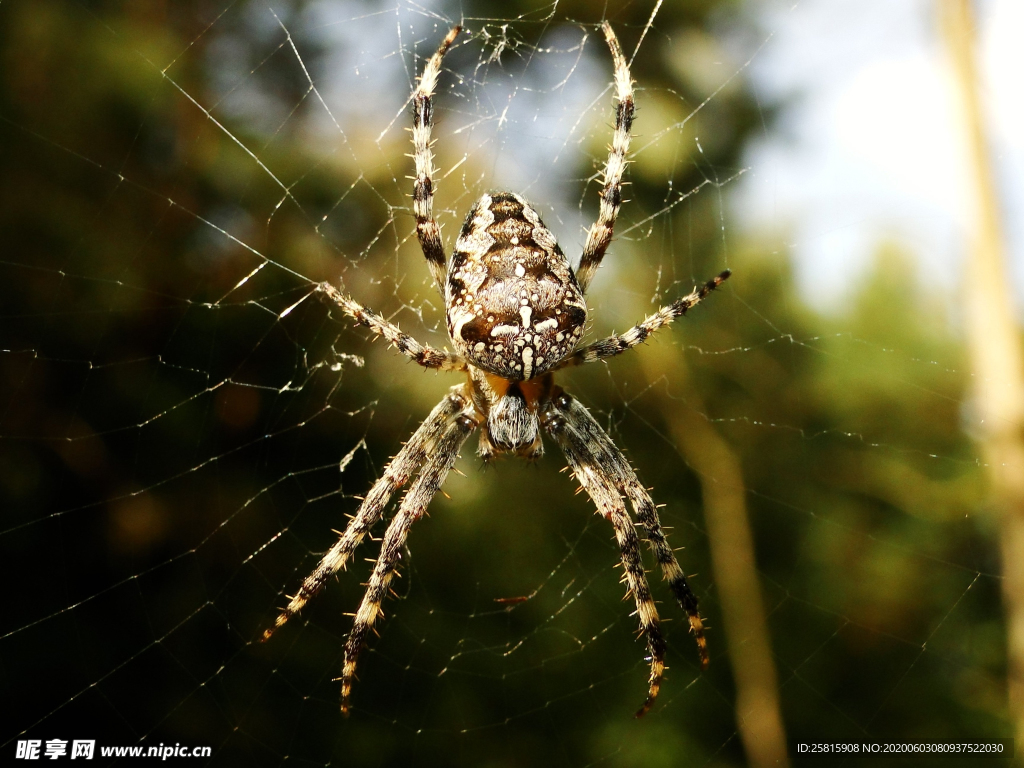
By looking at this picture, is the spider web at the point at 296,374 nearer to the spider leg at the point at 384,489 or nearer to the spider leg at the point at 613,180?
the spider leg at the point at 613,180

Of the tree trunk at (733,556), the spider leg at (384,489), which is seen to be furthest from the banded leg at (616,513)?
the tree trunk at (733,556)

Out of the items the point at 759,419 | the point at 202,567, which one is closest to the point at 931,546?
the point at 759,419

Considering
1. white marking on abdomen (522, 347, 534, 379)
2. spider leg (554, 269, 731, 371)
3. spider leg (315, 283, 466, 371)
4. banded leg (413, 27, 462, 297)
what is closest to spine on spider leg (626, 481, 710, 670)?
spider leg (554, 269, 731, 371)

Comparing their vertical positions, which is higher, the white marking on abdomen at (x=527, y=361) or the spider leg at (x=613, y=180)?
the spider leg at (x=613, y=180)

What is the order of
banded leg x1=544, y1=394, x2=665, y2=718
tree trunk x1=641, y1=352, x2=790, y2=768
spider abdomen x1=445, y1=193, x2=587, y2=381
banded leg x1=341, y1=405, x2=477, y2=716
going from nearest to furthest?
spider abdomen x1=445, y1=193, x2=587, y2=381 → banded leg x1=341, y1=405, x2=477, y2=716 → banded leg x1=544, y1=394, x2=665, y2=718 → tree trunk x1=641, y1=352, x2=790, y2=768

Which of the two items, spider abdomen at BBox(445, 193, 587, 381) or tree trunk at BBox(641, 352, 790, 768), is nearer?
spider abdomen at BBox(445, 193, 587, 381)

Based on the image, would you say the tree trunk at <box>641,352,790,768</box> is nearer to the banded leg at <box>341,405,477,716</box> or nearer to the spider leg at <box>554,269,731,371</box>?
the spider leg at <box>554,269,731,371</box>

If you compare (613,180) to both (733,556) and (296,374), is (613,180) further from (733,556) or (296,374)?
(733,556)

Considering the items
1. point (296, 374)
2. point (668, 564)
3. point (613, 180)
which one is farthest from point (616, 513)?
point (296, 374)
